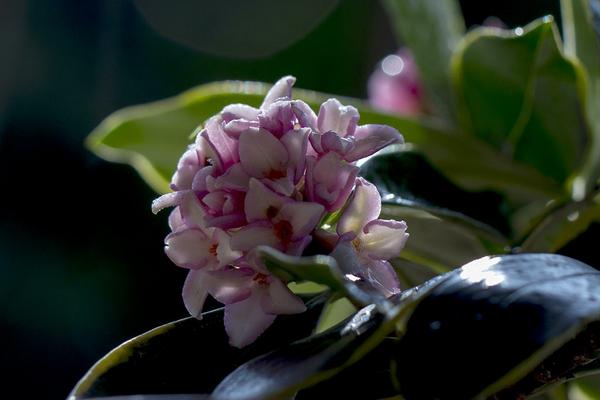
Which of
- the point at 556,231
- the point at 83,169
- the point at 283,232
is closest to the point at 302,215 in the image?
the point at 283,232

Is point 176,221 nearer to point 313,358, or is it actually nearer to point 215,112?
point 313,358

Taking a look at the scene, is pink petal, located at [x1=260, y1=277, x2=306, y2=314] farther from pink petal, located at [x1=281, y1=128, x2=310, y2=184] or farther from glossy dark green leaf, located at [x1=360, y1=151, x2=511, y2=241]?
glossy dark green leaf, located at [x1=360, y1=151, x2=511, y2=241]

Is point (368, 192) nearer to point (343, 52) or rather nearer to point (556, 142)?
point (556, 142)

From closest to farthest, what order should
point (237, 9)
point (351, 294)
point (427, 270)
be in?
point (351, 294), point (427, 270), point (237, 9)

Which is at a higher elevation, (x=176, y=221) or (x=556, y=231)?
(x=176, y=221)

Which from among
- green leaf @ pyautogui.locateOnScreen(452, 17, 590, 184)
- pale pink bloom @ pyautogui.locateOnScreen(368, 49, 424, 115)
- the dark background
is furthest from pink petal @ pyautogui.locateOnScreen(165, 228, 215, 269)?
the dark background

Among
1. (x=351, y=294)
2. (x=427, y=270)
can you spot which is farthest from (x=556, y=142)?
(x=351, y=294)
